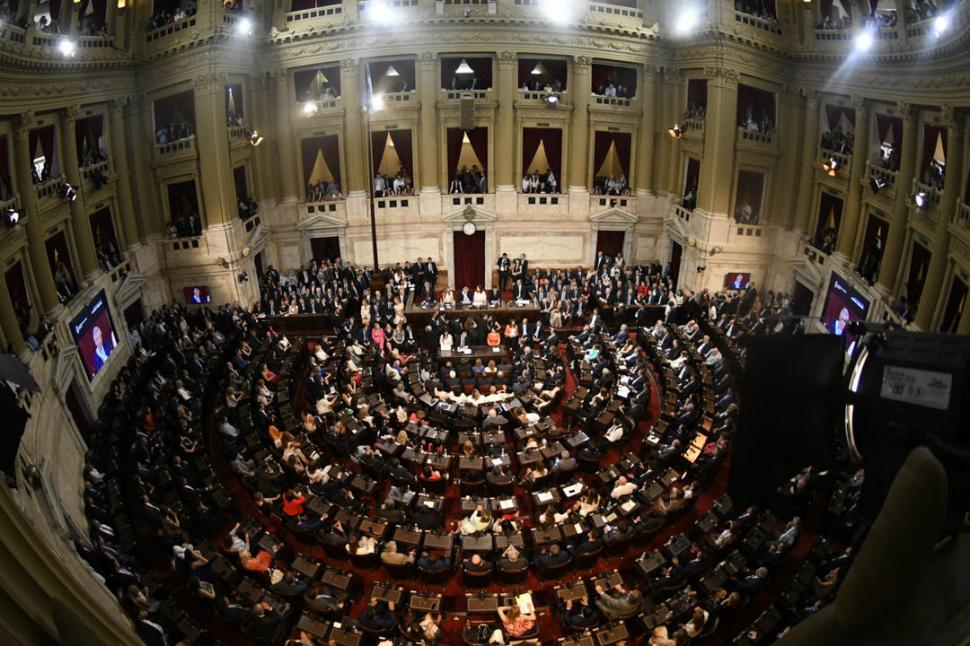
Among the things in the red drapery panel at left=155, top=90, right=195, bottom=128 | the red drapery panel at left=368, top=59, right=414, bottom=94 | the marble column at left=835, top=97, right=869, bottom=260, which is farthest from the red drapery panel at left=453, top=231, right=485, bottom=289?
the marble column at left=835, top=97, right=869, bottom=260

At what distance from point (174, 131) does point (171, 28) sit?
11.9ft

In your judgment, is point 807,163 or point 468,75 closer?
point 807,163

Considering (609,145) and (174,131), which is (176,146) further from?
(609,145)

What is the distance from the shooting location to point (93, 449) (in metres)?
15.9

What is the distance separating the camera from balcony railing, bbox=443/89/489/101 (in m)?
26.5

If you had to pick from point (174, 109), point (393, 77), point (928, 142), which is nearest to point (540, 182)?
point (393, 77)

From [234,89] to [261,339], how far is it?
1075 centimetres

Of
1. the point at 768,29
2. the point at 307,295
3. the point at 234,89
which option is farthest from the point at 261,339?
the point at 768,29

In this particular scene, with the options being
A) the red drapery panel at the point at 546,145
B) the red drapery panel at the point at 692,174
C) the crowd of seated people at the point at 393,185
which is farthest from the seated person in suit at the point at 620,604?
the crowd of seated people at the point at 393,185

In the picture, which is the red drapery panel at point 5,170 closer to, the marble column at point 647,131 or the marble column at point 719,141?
the marble column at point 647,131

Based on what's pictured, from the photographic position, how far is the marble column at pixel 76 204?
18.8 m

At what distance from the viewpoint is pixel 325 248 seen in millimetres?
28672

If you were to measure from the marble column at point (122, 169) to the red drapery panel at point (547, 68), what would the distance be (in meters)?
15.5

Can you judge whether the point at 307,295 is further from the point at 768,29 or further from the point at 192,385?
the point at 768,29
